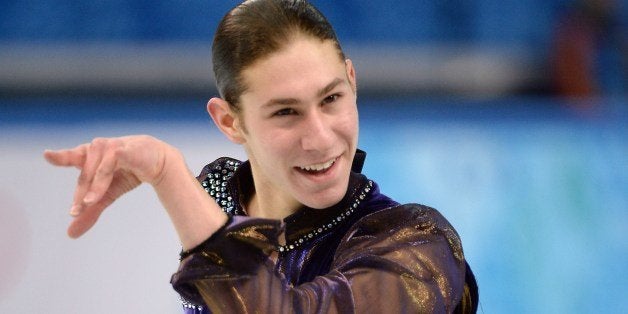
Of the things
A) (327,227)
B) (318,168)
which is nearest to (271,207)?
(327,227)

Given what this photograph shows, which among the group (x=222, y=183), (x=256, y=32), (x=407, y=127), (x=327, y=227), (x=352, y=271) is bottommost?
(x=352, y=271)

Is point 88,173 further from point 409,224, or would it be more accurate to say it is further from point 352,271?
point 409,224

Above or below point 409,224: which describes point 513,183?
above

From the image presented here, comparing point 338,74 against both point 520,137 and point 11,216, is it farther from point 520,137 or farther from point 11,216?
point 520,137

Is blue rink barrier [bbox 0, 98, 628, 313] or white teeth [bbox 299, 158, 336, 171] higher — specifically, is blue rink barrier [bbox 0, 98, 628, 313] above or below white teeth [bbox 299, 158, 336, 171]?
above

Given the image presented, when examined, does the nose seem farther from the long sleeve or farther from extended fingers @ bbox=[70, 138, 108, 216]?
extended fingers @ bbox=[70, 138, 108, 216]

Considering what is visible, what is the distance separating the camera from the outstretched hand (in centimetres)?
133

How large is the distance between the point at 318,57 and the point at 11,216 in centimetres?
220

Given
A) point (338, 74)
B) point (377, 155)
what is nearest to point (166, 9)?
point (377, 155)

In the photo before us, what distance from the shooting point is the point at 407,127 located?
4.64 metres

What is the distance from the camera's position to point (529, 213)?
3.96 meters

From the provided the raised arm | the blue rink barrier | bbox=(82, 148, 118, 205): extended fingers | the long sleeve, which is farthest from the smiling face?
the blue rink barrier

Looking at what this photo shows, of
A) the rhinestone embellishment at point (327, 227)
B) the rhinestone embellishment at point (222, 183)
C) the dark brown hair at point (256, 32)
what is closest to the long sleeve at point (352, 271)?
the rhinestone embellishment at point (327, 227)

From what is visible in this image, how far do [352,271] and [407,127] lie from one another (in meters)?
3.07
